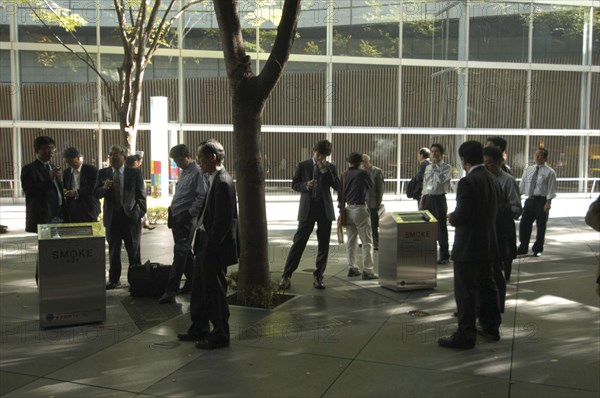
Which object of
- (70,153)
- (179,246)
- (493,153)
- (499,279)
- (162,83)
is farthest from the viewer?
(162,83)

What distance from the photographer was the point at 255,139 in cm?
731

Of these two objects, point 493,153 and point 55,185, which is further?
point 55,185

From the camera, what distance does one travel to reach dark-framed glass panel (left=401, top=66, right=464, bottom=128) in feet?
74.8

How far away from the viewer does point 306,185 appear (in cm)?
813

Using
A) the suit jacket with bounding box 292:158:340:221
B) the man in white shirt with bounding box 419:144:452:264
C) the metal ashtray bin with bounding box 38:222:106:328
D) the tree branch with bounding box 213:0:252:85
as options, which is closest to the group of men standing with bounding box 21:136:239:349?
the metal ashtray bin with bounding box 38:222:106:328

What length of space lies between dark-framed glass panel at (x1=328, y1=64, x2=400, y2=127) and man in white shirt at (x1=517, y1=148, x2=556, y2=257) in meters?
12.0

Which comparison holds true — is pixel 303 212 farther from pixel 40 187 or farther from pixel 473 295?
pixel 40 187

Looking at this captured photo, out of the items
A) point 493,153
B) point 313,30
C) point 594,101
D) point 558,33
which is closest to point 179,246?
point 493,153

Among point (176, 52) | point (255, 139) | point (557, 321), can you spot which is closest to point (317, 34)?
point (176, 52)

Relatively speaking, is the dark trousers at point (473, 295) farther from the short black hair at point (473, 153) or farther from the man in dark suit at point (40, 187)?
the man in dark suit at point (40, 187)

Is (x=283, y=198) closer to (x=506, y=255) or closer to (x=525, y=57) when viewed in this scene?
(x=525, y=57)

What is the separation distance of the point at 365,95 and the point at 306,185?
15113mm

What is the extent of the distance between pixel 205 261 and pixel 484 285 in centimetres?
280

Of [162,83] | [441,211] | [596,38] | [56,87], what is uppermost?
[596,38]
